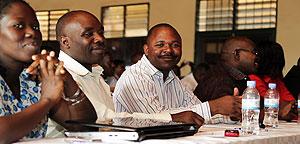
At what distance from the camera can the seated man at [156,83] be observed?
2943mm

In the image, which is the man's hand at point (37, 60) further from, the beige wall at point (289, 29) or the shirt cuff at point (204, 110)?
the beige wall at point (289, 29)

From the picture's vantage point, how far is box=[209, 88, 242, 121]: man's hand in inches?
104

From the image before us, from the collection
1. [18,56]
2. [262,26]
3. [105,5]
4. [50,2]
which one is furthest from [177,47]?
[50,2]

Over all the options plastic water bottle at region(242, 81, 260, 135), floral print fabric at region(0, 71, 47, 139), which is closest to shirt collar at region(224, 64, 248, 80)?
plastic water bottle at region(242, 81, 260, 135)

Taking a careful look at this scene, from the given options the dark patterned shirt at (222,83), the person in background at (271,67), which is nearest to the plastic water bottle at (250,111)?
the dark patterned shirt at (222,83)

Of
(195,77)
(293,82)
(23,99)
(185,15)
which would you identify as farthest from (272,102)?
(185,15)

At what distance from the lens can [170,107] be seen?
3.12m

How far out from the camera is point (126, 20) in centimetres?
908

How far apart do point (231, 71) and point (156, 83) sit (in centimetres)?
58

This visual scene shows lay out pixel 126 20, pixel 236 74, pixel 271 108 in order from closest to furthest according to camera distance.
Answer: pixel 271 108, pixel 236 74, pixel 126 20

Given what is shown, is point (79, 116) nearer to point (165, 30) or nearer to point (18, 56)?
point (18, 56)

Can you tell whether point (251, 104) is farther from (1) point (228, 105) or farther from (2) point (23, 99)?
(2) point (23, 99)

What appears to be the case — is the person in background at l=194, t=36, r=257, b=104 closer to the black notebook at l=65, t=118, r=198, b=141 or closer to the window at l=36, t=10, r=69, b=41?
the black notebook at l=65, t=118, r=198, b=141

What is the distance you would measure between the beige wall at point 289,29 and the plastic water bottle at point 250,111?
4915 millimetres
